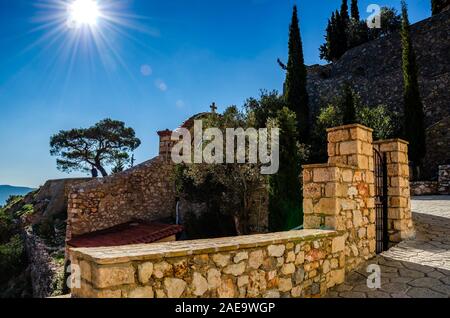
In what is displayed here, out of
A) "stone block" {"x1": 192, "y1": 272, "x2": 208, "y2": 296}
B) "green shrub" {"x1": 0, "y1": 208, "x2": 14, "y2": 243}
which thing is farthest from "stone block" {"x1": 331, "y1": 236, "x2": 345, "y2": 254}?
"green shrub" {"x1": 0, "y1": 208, "x2": 14, "y2": 243}

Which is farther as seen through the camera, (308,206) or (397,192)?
(397,192)

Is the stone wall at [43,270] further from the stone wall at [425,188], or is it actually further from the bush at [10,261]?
the stone wall at [425,188]

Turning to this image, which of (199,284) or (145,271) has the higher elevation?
(145,271)

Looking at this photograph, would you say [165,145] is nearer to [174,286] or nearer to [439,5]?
[174,286]

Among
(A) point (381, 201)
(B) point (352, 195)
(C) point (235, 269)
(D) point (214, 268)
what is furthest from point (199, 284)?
(A) point (381, 201)

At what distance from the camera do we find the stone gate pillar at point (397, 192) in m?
5.88

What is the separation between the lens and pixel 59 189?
19172mm

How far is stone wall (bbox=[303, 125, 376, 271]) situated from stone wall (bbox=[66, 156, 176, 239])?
976 cm

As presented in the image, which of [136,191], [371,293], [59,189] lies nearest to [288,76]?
[136,191]

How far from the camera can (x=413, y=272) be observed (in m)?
4.43

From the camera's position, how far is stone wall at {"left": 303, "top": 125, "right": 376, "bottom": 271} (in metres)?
4.50

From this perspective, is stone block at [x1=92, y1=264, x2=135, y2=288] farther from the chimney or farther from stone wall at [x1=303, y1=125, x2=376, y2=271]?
the chimney

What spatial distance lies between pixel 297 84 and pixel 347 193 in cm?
1611
